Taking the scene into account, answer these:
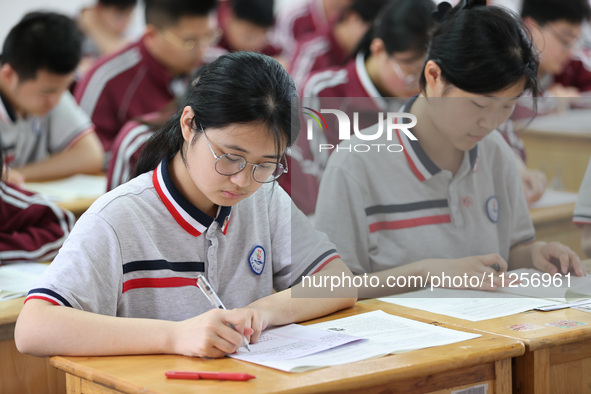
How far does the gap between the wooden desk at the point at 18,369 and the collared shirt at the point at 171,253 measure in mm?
327

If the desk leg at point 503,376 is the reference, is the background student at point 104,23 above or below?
above

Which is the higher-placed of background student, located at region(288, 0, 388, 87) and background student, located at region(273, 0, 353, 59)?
background student, located at region(273, 0, 353, 59)

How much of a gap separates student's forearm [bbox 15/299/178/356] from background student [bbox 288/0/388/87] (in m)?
3.50

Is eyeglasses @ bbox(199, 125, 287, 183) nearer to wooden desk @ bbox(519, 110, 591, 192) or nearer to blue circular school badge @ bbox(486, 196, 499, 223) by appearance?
blue circular school badge @ bbox(486, 196, 499, 223)

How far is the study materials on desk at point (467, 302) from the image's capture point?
1.56 meters

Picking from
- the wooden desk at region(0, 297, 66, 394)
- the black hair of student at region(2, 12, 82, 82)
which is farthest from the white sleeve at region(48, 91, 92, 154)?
the wooden desk at region(0, 297, 66, 394)

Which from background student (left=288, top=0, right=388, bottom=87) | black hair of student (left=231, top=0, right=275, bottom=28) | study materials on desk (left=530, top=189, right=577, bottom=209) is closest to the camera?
study materials on desk (left=530, top=189, right=577, bottom=209)

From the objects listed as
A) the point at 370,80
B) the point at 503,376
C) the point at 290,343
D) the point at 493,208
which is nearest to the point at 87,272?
the point at 290,343

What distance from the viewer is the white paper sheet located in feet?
4.24

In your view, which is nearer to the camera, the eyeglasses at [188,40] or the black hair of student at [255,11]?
the eyeglasses at [188,40]

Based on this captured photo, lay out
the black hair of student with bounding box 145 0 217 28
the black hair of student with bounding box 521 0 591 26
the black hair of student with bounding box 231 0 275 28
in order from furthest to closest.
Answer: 1. the black hair of student with bounding box 231 0 275 28
2. the black hair of student with bounding box 521 0 591 26
3. the black hair of student with bounding box 145 0 217 28

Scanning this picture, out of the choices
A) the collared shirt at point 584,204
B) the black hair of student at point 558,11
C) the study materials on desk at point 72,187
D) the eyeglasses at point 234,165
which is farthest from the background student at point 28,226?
the black hair of student at point 558,11

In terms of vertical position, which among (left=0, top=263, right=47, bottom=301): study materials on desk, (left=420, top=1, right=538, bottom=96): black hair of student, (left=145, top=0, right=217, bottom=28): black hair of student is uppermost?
(left=145, top=0, right=217, bottom=28): black hair of student

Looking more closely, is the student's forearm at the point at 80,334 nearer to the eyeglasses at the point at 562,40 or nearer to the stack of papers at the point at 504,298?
the stack of papers at the point at 504,298
